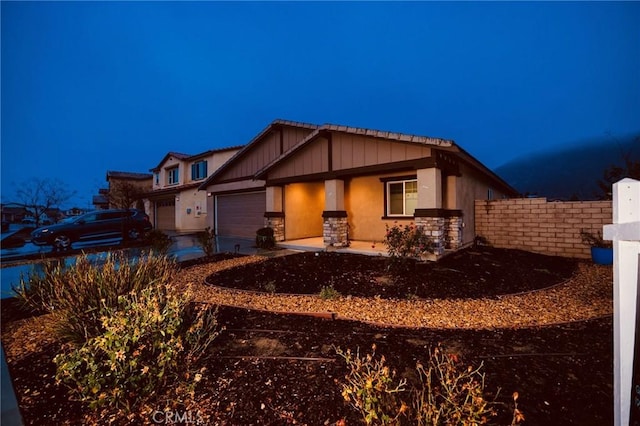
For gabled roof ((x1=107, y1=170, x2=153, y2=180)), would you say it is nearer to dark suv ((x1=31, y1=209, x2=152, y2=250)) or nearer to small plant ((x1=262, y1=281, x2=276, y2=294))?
dark suv ((x1=31, y1=209, x2=152, y2=250))

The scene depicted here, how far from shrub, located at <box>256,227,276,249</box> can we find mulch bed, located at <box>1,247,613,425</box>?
6.76 m

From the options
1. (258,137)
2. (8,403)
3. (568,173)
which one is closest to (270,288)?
(8,403)

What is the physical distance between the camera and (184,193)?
21953 millimetres

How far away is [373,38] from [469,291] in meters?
136

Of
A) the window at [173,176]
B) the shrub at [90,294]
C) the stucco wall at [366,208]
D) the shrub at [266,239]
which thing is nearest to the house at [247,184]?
the shrub at [266,239]

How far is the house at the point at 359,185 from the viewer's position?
8.63 m

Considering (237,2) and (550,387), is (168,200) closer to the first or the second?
(550,387)

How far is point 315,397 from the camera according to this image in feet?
7.93

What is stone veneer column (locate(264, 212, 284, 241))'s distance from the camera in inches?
→ 503

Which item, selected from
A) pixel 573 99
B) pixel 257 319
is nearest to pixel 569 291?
pixel 257 319

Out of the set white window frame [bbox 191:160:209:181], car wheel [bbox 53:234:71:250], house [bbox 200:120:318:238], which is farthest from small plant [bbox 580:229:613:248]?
white window frame [bbox 191:160:209:181]

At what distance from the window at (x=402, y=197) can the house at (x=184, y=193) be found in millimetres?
14091
